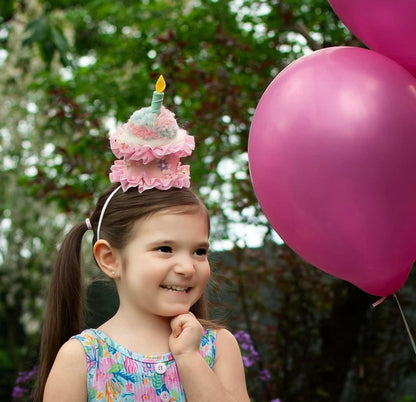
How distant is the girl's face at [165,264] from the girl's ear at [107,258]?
1.3 inches

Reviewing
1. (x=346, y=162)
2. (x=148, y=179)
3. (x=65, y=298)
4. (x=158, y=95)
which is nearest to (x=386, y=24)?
(x=346, y=162)

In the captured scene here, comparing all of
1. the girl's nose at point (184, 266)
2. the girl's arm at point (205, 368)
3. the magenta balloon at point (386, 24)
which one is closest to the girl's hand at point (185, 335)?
the girl's arm at point (205, 368)

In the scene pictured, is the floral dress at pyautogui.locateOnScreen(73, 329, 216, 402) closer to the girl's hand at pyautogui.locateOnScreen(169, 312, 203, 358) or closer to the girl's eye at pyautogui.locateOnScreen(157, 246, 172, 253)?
the girl's hand at pyautogui.locateOnScreen(169, 312, 203, 358)

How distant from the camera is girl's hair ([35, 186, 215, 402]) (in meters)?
2.06

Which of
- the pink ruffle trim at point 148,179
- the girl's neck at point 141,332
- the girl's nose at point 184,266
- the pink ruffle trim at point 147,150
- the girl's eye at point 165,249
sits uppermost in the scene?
the pink ruffle trim at point 147,150

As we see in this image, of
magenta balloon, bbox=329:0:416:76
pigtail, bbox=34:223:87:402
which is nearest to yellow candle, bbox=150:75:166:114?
pigtail, bbox=34:223:87:402

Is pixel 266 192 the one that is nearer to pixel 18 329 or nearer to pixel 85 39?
pixel 18 329

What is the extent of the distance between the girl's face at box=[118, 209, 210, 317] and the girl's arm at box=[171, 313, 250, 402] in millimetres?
58

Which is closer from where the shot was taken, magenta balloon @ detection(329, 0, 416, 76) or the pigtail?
magenta balloon @ detection(329, 0, 416, 76)

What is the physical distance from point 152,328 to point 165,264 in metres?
0.20

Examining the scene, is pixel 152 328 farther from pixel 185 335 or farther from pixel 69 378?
pixel 69 378

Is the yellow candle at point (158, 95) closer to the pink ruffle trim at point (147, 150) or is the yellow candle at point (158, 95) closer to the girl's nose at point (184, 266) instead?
the pink ruffle trim at point (147, 150)

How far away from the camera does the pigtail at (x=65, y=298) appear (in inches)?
88.3

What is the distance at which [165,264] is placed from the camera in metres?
1.97
